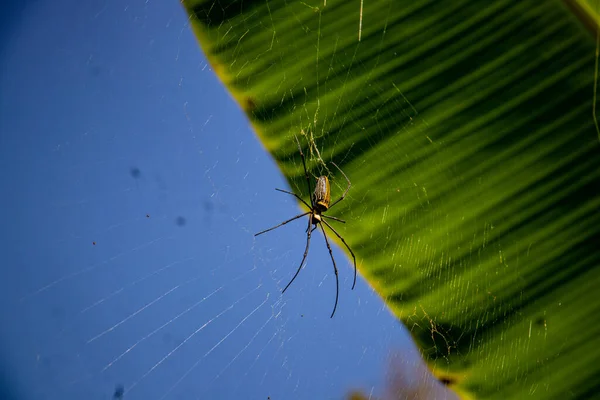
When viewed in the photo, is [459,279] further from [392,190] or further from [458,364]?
[392,190]

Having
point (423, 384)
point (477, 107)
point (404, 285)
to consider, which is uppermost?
point (477, 107)

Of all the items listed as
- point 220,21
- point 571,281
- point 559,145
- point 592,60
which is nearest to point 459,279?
point 571,281

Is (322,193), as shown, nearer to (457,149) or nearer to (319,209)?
(319,209)

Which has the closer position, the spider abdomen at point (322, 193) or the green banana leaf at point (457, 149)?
the green banana leaf at point (457, 149)

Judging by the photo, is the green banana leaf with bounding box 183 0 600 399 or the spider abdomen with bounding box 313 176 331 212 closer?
the green banana leaf with bounding box 183 0 600 399

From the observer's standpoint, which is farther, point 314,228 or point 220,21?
point 314,228

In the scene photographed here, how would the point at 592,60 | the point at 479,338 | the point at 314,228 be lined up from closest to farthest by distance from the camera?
the point at 592,60
the point at 479,338
the point at 314,228

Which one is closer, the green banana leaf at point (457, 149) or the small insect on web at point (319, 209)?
the green banana leaf at point (457, 149)

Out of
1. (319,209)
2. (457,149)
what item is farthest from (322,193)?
(457,149)
